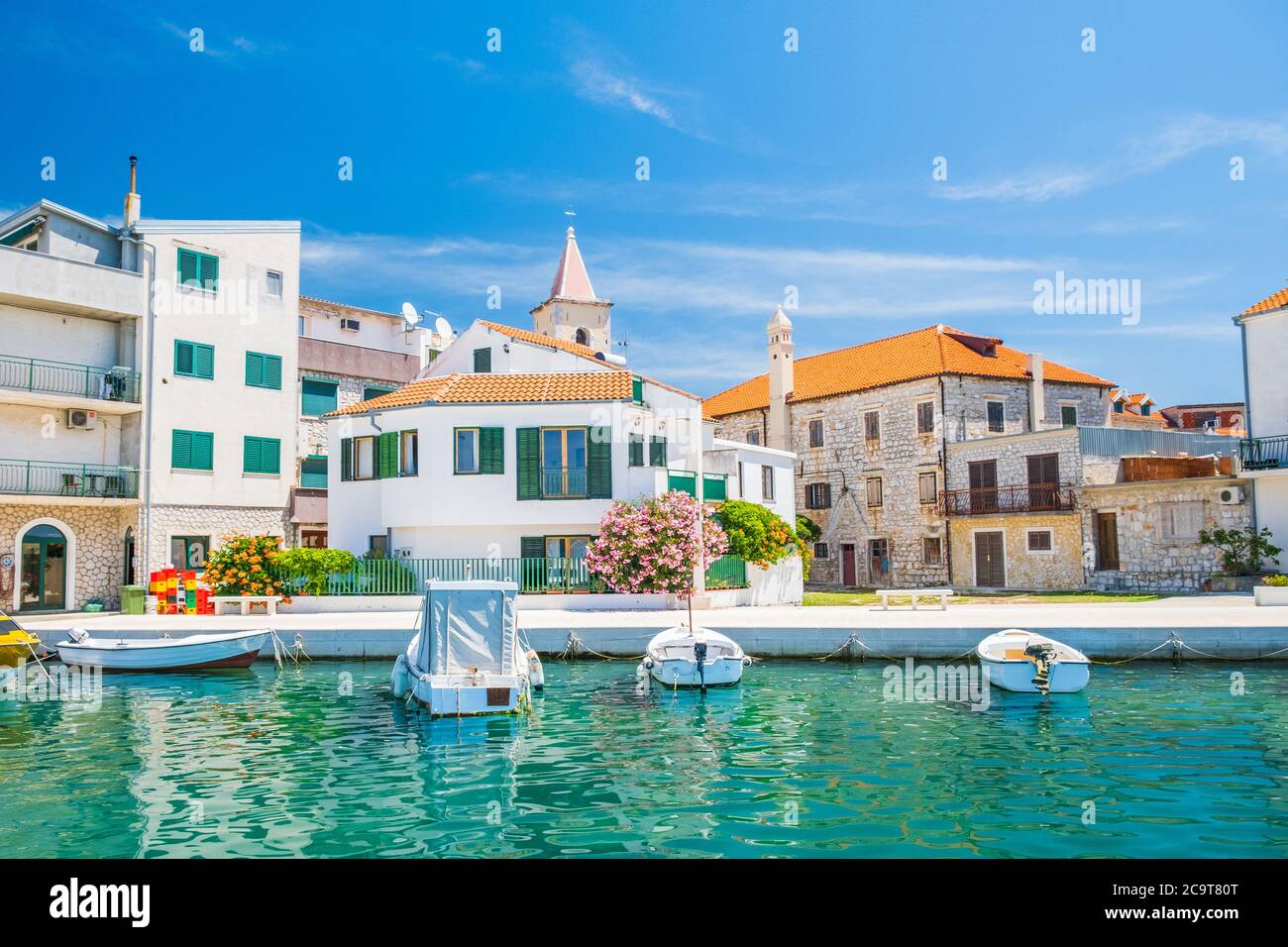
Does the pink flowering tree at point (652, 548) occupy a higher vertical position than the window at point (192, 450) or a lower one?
lower

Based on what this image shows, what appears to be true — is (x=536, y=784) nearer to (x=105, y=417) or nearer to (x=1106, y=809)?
(x=1106, y=809)

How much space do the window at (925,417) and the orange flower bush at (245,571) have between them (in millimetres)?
29372

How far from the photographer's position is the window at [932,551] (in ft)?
145

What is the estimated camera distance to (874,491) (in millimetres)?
47188

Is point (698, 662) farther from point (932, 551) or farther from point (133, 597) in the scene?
point (932, 551)

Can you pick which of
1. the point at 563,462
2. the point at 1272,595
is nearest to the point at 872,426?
the point at 563,462

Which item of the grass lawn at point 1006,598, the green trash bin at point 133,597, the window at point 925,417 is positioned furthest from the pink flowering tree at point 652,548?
the window at point 925,417

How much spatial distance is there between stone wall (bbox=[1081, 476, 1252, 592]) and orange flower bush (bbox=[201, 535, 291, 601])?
3039cm

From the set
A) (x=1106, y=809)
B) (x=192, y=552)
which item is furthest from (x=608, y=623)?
(x=192, y=552)

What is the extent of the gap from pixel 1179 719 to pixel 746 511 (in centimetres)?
1700

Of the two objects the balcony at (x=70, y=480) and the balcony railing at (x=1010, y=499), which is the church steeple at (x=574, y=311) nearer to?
the balcony railing at (x=1010, y=499)

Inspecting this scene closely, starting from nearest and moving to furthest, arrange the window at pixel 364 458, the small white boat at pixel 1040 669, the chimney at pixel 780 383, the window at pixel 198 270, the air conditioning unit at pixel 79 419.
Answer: the small white boat at pixel 1040 669
the air conditioning unit at pixel 79 419
the window at pixel 364 458
the window at pixel 198 270
the chimney at pixel 780 383

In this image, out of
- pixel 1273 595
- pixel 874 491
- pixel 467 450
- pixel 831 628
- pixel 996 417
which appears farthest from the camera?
pixel 874 491

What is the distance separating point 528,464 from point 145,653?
12371 mm
